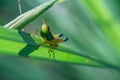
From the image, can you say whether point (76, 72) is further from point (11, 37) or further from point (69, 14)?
point (11, 37)

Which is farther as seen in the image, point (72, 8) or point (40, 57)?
point (72, 8)

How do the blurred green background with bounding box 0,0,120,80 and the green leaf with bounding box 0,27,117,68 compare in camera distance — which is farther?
the blurred green background with bounding box 0,0,120,80

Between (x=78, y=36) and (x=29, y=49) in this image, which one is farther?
(x=78, y=36)

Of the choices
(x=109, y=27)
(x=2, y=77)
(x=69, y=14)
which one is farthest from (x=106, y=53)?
(x=2, y=77)

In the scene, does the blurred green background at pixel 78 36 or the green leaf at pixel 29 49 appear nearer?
the green leaf at pixel 29 49
